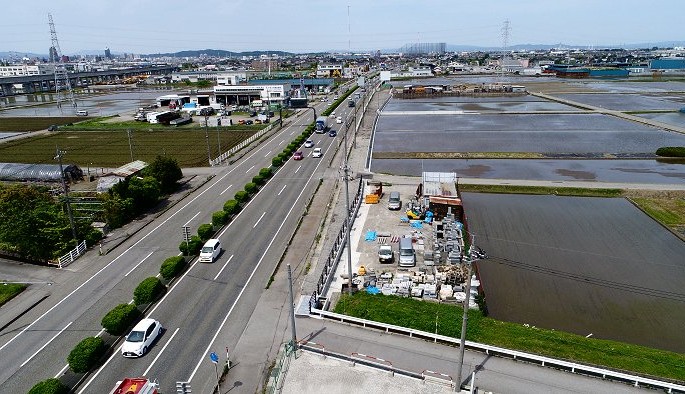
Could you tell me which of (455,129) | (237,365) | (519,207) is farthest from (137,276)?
(455,129)

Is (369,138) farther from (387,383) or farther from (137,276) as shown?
→ (387,383)

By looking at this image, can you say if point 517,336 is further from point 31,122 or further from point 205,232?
point 31,122

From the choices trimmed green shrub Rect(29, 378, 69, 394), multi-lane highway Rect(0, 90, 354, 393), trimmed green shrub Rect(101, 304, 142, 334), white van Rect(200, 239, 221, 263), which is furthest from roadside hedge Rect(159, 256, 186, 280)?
trimmed green shrub Rect(29, 378, 69, 394)

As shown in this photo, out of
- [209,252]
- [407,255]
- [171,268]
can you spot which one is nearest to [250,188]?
[209,252]

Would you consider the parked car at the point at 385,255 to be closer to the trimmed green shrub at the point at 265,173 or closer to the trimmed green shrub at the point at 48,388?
the trimmed green shrub at the point at 48,388

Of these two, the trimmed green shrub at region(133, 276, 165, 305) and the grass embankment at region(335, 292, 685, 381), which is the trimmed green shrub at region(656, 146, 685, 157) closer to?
the grass embankment at region(335, 292, 685, 381)

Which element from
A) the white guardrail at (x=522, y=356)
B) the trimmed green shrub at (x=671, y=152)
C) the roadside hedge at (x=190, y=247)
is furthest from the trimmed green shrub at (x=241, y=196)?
the trimmed green shrub at (x=671, y=152)
